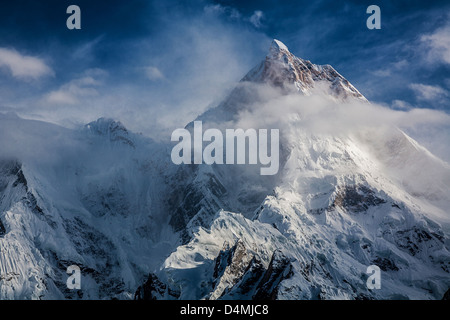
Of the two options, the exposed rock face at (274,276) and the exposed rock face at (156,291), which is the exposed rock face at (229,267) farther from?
the exposed rock face at (156,291)

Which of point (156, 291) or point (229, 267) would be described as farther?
point (156, 291)

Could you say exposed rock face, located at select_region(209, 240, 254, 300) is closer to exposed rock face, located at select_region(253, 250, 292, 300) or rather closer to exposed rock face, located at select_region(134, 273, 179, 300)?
exposed rock face, located at select_region(253, 250, 292, 300)

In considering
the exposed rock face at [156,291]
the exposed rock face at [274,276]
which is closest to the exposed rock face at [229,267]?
the exposed rock face at [274,276]

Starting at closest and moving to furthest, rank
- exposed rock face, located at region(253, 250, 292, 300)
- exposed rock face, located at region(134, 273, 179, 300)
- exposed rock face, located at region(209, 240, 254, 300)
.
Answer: exposed rock face, located at region(253, 250, 292, 300) < exposed rock face, located at region(209, 240, 254, 300) < exposed rock face, located at region(134, 273, 179, 300)

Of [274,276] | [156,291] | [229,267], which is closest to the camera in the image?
[274,276]

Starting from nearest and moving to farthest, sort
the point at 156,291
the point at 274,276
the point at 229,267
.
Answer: the point at 274,276 < the point at 229,267 < the point at 156,291

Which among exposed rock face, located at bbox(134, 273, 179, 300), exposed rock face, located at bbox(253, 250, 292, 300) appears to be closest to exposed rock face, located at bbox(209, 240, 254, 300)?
exposed rock face, located at bbox(253, 250, 292, 300)

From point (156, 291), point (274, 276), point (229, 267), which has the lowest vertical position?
point (156, 291)

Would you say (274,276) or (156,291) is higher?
(274,276)

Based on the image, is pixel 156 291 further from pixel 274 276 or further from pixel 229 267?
pixel 274 276

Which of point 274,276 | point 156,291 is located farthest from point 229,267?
point 156,291
